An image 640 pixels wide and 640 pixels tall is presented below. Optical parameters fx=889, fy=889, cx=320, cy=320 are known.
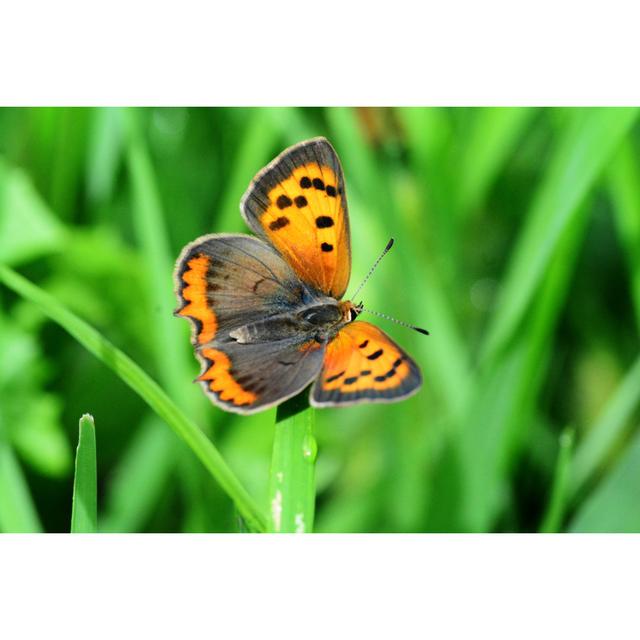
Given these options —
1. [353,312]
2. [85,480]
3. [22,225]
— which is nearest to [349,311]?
[353,312]

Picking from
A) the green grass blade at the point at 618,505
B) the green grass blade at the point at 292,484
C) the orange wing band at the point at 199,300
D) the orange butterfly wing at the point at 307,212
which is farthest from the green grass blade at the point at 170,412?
the green grass blade at the point at 618,505

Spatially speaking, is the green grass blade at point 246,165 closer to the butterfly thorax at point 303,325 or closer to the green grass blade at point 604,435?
the butterfly thorax at point 303,325

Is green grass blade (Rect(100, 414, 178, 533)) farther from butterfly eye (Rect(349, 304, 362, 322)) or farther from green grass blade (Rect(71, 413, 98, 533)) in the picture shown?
green grass blade (Rect(71, 413, 98, 533))

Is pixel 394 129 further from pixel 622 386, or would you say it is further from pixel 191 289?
pixel 191 289

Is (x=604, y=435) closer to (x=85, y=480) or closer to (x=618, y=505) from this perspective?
(x=618, y=505)

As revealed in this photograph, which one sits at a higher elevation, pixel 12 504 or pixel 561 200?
pixel 561 200

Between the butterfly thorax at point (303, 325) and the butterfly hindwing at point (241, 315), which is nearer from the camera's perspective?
the butterfly hindwing at point (241, 315)
